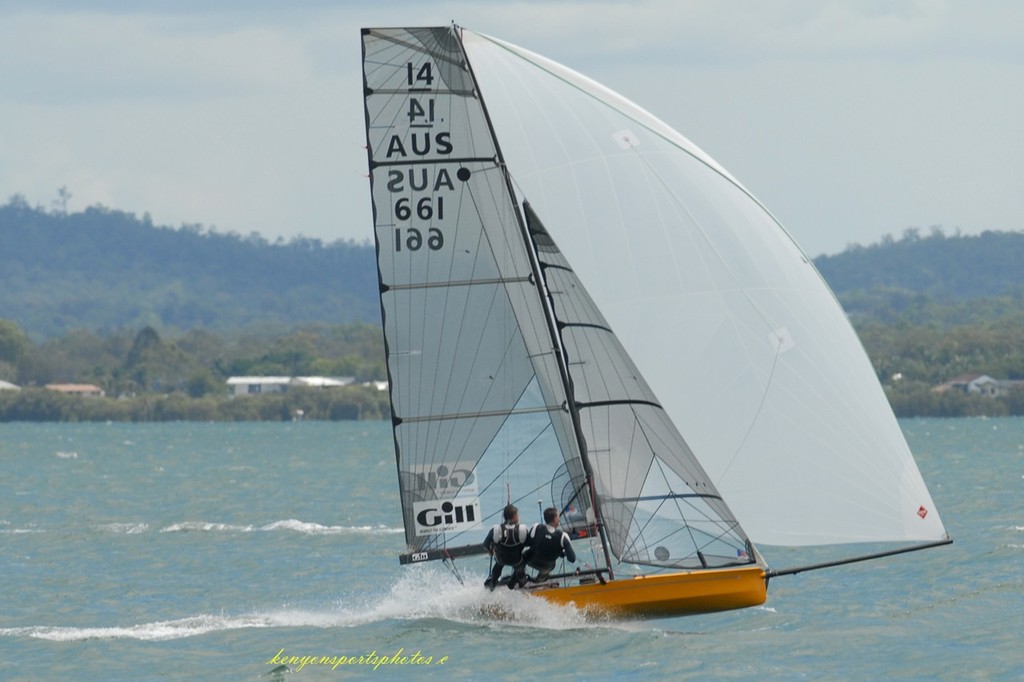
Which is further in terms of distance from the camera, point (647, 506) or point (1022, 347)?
point (1022, 347)

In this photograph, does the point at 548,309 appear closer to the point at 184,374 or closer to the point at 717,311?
the point at 717,311

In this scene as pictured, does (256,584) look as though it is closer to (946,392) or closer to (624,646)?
(624,646)

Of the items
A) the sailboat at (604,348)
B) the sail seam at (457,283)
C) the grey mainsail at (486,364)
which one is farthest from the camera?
the sail seam at (457,283)

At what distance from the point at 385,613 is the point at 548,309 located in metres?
3.54

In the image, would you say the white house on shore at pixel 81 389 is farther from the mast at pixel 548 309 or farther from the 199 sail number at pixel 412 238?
the mast at pixel 548 309

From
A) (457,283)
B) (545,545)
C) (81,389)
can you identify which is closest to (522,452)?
(545,545)

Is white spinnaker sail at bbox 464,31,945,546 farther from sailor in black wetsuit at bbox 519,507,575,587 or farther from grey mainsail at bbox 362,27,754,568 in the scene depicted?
sailor in black wetsuit at bbox 519,507,575,587

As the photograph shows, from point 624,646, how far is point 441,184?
4264 millimetres

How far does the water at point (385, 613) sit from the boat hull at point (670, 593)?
19 cm

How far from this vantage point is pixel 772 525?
14430mm

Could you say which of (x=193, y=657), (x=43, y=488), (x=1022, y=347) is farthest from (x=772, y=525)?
(x=1022, y=347)

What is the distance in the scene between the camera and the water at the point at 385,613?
557 inches

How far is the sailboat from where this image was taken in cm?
1446

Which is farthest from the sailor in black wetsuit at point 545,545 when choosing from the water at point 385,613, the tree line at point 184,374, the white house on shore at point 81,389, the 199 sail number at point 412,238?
the white house on shore at point 81,389
